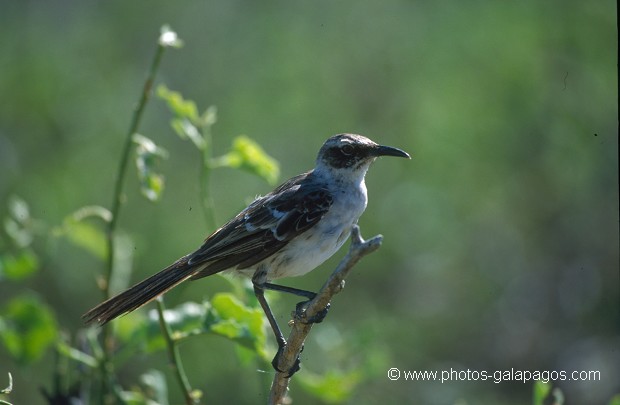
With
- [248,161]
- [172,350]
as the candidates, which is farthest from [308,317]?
[248,161]

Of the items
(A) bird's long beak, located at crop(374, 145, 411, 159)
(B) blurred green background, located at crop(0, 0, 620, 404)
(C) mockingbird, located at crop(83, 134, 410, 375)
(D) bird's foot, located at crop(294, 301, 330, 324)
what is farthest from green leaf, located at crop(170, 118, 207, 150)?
(B) blurred green background, located at crop(0, 0, 620, 404)

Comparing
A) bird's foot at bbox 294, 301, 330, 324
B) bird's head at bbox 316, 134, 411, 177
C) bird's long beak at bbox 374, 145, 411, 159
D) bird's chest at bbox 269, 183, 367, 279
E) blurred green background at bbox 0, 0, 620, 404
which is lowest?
bird's foot at bbox 294, 301, 330, 324

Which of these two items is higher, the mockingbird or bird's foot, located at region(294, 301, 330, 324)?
the mockingbird

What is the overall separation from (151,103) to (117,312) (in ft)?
21.5

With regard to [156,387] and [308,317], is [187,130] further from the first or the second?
[156,387]

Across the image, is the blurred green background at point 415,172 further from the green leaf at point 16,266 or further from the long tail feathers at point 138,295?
the green leaf at point 16,266

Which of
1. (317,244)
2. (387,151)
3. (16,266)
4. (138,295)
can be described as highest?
(387,151)

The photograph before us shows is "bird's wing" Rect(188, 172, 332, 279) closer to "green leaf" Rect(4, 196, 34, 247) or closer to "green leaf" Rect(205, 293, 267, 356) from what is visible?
"green leaf" Rect(205, 293, 267, 356)

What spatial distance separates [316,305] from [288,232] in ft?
4.11

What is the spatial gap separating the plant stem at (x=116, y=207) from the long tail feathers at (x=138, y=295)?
17cm

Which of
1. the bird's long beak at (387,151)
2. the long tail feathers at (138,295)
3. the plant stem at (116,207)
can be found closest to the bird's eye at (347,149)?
the bird's long beak at (387,151)

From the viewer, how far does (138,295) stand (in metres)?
4.29

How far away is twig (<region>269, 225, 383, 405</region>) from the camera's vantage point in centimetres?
339

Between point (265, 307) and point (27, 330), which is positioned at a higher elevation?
point (265, 307)
